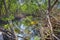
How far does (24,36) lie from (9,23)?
1.01ft

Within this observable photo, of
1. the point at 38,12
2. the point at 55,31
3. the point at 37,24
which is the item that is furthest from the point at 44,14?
the point at 55,31

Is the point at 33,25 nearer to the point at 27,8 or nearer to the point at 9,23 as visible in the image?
the point at 27,8

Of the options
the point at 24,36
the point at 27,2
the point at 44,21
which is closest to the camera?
the point at 27,2

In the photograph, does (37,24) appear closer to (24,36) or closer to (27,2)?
(24,36)

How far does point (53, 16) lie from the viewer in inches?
79.3

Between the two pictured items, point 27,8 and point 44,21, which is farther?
point 44,21

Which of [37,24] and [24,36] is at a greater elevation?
[37,24]

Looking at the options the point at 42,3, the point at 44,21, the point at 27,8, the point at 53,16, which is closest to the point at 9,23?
the point at 27,8

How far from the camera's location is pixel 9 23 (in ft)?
4.94

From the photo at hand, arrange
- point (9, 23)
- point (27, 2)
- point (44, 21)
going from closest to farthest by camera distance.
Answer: point (9, 23)
point (27, 2)
point (44, 21)

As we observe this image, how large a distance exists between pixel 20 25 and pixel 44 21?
311 mm

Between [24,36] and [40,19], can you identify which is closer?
[24,36]

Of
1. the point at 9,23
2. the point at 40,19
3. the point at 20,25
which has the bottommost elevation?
the point at 9,23

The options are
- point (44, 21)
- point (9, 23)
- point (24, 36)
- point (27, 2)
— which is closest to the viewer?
point (9, 23)
